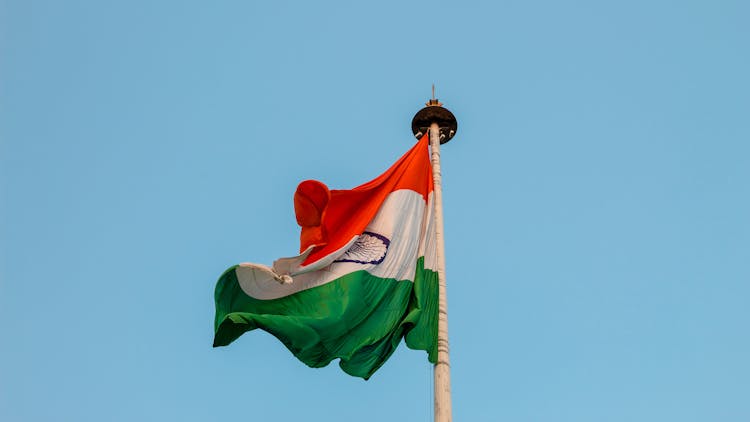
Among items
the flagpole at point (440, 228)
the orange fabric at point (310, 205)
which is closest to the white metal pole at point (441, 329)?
the flagpole at point (440, 228)

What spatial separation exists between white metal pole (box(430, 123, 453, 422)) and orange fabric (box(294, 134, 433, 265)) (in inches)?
13.3

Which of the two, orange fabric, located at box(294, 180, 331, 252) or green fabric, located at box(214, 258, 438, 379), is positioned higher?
orange fabric, located at box(294, 180, 331, 252)

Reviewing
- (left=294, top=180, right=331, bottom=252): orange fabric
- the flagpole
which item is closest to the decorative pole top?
the flagpole

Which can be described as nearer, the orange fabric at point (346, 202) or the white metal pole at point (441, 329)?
the white metal pole at point (441, 329)

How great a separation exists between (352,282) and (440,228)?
2003mm

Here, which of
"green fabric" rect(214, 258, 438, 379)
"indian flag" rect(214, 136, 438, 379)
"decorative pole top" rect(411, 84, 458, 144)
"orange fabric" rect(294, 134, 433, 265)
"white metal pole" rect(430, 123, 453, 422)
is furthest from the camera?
"decorative pole top" rect(411, 84, 458, 144)

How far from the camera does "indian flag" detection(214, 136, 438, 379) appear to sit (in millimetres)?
16281

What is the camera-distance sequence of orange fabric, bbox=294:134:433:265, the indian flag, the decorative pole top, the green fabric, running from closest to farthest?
the green fabric → the indian flag → orange fabric, bbox=294:134:433:265 → the decorative pole top

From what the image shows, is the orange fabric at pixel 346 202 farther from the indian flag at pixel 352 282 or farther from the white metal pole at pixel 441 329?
the white metal pole at pixel 441 329

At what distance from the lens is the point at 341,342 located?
650 inches

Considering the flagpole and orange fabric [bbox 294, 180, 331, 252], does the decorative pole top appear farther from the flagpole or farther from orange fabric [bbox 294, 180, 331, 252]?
orange fabric [bbox 294, 180, 331, 252]

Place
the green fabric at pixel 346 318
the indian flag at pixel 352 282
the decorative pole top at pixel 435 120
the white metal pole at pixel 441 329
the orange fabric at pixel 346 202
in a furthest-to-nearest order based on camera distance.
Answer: the decorative pole top at pixel 435 120 < the orange fabric at pixel 346 202 < the indian flag at pixel 352 282 < the green fabric at pixel 346 318 < the white metal pole at pixel 441 329

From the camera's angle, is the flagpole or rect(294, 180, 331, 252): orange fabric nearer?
the flagpole

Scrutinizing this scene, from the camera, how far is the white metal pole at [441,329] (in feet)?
50.2
